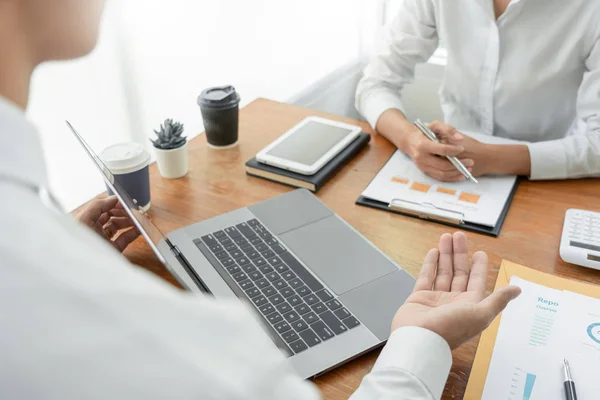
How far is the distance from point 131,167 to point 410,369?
0.64 metres

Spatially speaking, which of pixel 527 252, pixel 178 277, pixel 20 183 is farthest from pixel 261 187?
pixel 20 183

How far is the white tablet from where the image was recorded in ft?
3.78

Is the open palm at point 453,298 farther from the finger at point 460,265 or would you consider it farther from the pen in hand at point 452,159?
the pen in hand at point 452,159

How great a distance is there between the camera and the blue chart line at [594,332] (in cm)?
72

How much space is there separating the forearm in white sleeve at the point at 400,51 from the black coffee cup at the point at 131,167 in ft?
2.13

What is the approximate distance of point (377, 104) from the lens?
55.3 inches

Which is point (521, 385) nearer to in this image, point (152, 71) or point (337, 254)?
point (337, 254)

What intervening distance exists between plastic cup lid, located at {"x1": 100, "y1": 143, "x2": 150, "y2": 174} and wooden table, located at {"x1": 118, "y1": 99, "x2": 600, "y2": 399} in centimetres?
10

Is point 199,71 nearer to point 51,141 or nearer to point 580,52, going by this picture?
point 51,141

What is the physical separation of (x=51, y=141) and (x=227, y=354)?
1.11 meters

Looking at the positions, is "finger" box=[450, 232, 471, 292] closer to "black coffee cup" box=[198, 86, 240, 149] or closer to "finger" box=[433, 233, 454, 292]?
"finger" box=[433, 233, 454, 292]

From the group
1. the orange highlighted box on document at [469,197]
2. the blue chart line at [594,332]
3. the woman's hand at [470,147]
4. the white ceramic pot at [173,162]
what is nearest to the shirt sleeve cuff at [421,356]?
the blue chart line at [594,332]

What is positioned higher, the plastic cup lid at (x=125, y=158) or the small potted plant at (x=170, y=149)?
the plastic cup lid at (x=125, y=158)

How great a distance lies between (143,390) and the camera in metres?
0.29
